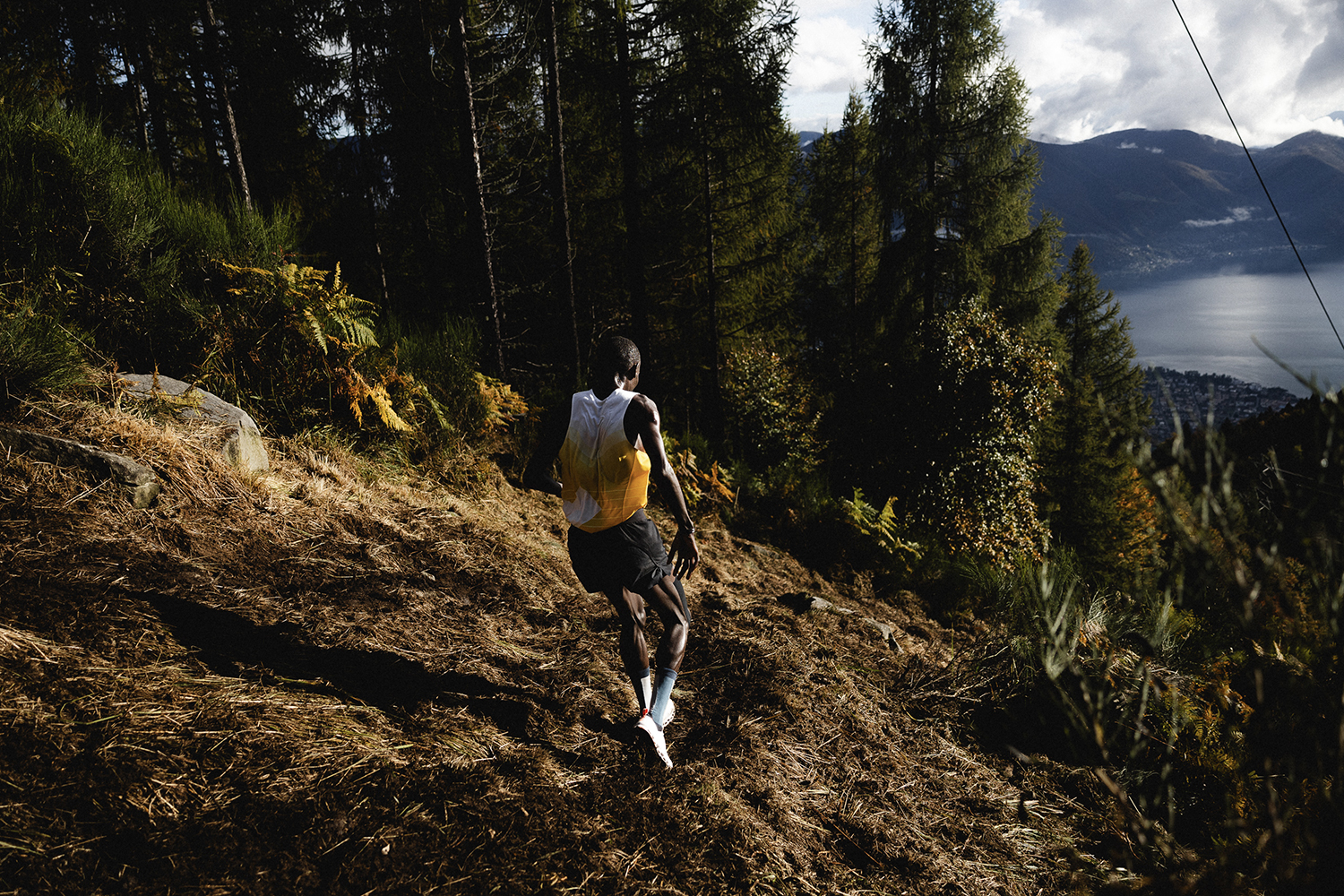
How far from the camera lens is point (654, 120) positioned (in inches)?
393

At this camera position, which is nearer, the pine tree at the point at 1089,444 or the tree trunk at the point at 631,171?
the tree trunk at the point at 631,171

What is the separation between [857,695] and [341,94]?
14.8 meters

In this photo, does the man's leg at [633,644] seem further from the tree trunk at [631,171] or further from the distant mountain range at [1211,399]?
the tree trunk at [631,171]

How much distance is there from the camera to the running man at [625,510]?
2.76 meters

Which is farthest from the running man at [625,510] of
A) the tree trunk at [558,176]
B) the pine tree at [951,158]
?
the pine tree at [951,158]

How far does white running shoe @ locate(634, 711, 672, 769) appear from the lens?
2625mm

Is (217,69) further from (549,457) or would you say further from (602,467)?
(602,467)

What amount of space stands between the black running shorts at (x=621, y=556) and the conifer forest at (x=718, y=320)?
5.28 feet

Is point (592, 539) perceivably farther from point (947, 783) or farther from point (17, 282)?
point (17, 282)

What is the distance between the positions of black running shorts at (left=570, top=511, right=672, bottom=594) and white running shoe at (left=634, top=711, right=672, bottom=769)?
56 centimetres

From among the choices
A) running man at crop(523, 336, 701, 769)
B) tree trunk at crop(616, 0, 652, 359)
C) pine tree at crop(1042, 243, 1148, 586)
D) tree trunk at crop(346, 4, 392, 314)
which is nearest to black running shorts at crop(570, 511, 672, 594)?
running man at crop(523, 336, 701, 769)

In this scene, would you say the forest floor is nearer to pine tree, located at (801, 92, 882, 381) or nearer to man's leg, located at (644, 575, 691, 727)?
man's leg, located at (644, 575, 691, 727)

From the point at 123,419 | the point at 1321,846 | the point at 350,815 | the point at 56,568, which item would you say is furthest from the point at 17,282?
the point at 1321,846

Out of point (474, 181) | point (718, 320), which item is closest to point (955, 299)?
point (718, 320)
